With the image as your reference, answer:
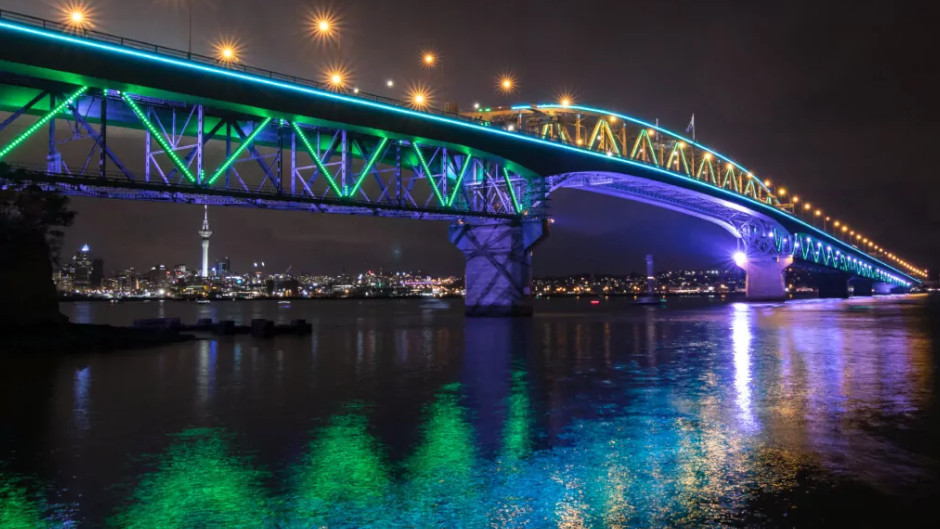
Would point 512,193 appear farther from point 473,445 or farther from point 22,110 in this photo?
point 473,445

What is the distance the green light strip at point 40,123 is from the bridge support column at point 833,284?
18324 centimetres

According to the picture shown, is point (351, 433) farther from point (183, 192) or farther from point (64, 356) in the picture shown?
point (183, 192)

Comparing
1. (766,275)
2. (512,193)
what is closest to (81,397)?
(512,193)

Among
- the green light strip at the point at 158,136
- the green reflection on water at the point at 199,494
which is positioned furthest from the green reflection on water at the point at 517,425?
the green light strip at the point at 158,136

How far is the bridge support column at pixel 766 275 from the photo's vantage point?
119062mm

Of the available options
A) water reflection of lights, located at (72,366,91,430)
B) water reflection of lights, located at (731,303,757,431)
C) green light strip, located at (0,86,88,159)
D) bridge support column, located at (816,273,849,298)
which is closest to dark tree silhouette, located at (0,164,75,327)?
green light strip, located at (0,86,88,159)

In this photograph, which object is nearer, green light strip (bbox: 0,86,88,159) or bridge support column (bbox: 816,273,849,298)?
green light strip (bbox: 0,86,88,159)

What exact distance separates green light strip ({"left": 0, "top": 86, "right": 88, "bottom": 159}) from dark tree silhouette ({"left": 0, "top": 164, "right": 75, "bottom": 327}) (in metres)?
0.98

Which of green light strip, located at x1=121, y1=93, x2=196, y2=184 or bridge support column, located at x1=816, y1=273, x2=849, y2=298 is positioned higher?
green light strip, located at x1=121, y1=93, x2=196, y2=184

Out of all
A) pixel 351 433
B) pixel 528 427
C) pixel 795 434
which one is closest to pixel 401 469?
pixel 351 433

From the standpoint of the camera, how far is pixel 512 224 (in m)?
57.4

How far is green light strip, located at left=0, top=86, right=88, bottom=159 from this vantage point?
31.5 m

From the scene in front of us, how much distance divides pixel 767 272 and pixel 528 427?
397 ft

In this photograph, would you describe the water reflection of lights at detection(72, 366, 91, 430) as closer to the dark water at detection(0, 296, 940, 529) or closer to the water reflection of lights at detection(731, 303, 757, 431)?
the dark water at detection(0, 296, 940, 529)
